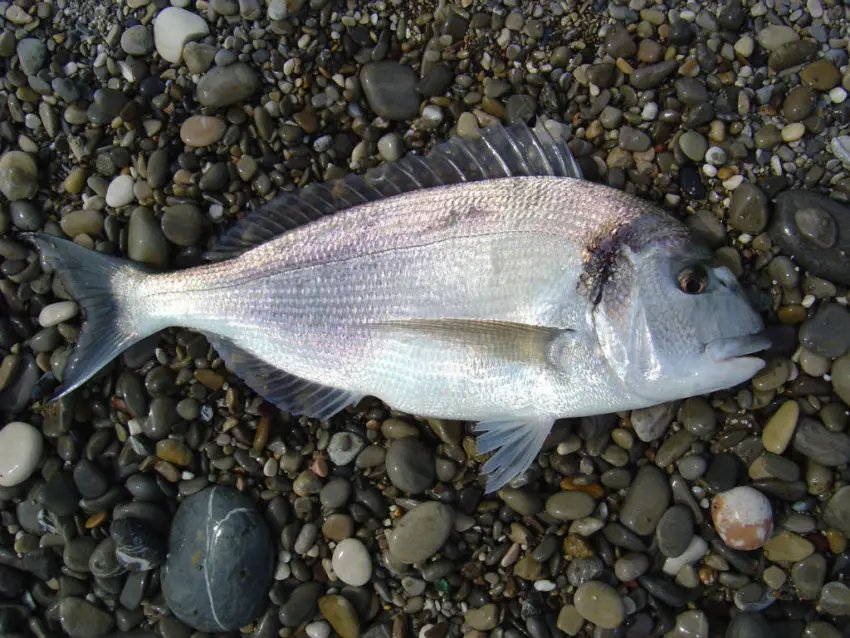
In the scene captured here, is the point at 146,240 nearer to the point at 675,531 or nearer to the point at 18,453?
the point at 18,453

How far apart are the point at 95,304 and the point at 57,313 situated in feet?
0.98

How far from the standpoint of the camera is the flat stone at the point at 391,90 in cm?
256

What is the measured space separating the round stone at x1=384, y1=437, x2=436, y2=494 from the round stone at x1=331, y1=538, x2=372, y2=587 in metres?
0.31

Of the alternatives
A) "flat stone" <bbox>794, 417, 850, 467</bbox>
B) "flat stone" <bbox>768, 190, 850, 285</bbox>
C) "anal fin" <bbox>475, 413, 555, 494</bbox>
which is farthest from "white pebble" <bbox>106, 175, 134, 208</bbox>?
"flat stone" <bbox>794, 417, 850, 467</bbox>

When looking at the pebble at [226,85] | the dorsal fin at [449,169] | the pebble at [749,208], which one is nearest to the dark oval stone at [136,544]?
the dorsal fin at [449,169]

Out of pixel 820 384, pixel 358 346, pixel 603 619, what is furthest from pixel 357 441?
pixel 820 384

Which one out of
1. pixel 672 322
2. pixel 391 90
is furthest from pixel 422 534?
pixel 391 90

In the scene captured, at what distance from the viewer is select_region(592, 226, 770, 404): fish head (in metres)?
1.99

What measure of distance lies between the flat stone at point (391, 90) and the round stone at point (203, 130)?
682mm

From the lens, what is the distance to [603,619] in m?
2.30

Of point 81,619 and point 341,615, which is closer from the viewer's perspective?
point 341,615

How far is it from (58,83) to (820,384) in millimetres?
3509

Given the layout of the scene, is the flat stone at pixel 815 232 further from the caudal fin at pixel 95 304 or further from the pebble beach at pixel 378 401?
the caudal fin at pixel 95 304

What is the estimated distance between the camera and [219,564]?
7.86 feet
